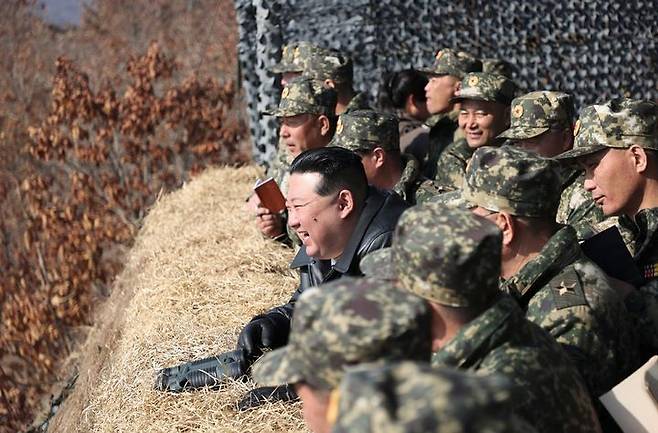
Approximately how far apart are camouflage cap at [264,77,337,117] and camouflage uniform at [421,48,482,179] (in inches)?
32.7

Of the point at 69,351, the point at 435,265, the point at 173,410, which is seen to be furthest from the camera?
the point at 69,351

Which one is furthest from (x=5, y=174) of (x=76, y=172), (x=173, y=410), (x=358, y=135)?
(x=173, y=410)

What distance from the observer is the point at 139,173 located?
14055 millimetres

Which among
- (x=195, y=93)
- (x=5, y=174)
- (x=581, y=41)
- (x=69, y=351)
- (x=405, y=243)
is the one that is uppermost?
(x=405, y=243)

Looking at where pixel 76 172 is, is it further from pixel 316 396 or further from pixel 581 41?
pixel 316 396

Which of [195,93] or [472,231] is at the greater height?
[472,231]

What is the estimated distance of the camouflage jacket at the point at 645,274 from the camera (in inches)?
148

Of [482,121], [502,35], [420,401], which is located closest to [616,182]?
[482,121]

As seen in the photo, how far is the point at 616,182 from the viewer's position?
14.0ft

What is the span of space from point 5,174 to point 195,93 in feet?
13.5

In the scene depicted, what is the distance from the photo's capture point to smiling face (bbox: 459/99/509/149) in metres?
6.42

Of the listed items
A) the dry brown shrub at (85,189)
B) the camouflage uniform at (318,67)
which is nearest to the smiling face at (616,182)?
the camouflage uniform at (318,67)

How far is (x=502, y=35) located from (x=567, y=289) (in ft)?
22.4

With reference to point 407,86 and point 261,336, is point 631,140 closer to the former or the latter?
point 261,336
